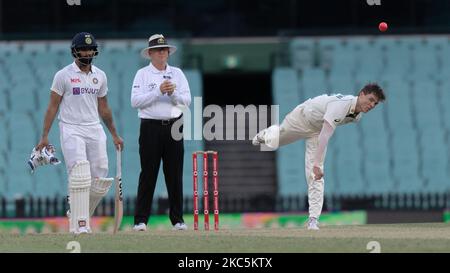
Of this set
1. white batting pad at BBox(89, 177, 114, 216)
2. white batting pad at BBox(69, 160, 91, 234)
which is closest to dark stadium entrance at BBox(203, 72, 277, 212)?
white batting pad at BBox(89, 177, 114, 216)

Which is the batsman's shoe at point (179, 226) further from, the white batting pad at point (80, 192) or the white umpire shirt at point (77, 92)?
the white umpire shirt at point (77, 92)

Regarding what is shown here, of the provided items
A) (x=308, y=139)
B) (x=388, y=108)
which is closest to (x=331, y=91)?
(x=388, y=108)

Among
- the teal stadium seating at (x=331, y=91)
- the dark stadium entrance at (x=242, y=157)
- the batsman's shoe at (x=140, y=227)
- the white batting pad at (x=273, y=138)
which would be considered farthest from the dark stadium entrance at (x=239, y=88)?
the batsman's shoe at (x=140, y=227)

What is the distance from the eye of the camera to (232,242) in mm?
12602

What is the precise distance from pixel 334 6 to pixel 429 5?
1.90m

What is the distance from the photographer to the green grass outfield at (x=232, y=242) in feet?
39.9

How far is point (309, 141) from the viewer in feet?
48.5

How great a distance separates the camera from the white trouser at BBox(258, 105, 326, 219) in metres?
14.4

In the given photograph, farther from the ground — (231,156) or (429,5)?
(429,5)

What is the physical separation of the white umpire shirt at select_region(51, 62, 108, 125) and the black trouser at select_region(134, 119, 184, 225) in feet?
2.86

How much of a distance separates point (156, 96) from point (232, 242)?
2.49 meters

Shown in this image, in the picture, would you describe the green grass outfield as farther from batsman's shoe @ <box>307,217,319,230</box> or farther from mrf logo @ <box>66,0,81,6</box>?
mrf logo @ <box>66,0,81,6</box>

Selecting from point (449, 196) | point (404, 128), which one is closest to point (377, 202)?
point (449, 196)
